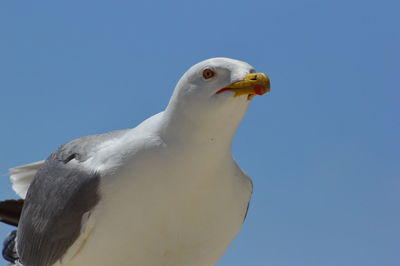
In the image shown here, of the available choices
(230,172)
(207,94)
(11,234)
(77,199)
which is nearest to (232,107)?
(207,94)

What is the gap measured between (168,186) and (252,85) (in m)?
0.94

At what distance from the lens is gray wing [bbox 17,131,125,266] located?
4273mm

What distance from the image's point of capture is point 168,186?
4.13 m

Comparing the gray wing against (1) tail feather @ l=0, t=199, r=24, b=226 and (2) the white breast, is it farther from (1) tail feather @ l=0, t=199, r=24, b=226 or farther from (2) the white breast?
(1) tail feather @ l=0, t=199, r=24, b=226

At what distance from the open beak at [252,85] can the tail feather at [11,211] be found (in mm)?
2763

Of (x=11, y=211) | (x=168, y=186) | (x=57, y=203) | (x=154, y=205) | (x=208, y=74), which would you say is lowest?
(x=11, y=211)

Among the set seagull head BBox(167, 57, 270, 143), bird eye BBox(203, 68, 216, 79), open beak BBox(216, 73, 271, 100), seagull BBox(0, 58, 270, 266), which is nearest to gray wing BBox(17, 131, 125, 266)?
seagull BBox(0, 58, 270, 266)

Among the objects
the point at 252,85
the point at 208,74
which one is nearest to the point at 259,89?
the point at 252,85

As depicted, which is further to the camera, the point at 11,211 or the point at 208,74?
the point at 11,211

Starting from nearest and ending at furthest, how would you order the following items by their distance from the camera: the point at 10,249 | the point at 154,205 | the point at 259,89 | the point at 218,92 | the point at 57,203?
the point at 259,89
the point at 218,92
the point at 154,205
the point at 57,203
the point at 10,249

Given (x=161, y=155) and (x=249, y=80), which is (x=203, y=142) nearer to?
(x=161, y=155)

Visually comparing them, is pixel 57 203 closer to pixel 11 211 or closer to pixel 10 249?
pixel 10 249

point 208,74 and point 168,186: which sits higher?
point 208,74

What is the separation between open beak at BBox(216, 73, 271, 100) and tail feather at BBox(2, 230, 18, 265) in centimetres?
275
